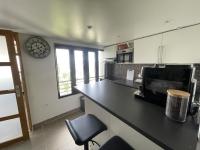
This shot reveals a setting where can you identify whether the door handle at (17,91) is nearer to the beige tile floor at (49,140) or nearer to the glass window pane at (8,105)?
the glass window pane at (8,105)

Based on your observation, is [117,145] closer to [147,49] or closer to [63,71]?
[147,49]

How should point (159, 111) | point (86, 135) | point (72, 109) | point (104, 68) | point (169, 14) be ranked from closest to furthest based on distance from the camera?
→ point (159, 111), point (86, 135), point (169, 14), point (72, 109), point (104, 68)

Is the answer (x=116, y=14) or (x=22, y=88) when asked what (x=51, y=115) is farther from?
(x=116, y=14)

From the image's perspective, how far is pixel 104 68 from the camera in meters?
3.63

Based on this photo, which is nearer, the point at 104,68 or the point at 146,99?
the point at 146,99

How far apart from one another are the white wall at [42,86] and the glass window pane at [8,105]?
1.11 ft

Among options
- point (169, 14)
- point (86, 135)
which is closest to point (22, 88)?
point (86, 135)

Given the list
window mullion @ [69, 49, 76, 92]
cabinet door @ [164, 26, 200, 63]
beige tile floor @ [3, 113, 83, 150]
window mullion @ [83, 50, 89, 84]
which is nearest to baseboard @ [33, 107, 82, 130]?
beige tile floor @ [3, 113, 83, 150]

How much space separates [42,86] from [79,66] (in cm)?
126

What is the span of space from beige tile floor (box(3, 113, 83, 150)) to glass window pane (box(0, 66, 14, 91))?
3.69ft

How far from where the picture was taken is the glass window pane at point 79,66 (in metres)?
3.17

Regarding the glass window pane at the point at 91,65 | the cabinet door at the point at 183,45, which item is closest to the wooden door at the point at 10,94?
the glass window pane at the point at 91,65

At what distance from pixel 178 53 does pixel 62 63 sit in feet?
8.97

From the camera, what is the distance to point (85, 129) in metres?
0.99
